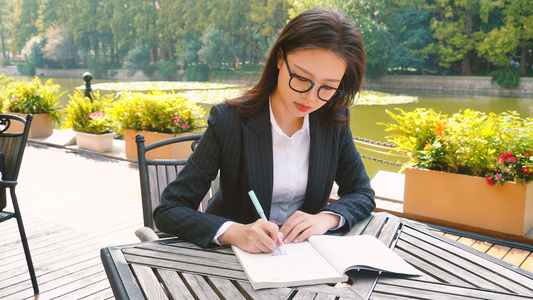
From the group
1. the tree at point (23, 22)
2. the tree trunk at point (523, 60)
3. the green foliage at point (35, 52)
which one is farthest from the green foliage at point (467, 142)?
the tree at point (23, 22)

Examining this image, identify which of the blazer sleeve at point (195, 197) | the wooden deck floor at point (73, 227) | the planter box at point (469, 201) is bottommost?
the wooden deck floor at point (73, 227)

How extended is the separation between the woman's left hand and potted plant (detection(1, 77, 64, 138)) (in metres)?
5.75

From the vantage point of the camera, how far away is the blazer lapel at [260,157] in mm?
1313

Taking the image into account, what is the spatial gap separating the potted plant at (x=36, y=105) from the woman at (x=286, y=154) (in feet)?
18.0

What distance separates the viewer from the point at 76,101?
549 centimetres

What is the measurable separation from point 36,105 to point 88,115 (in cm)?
117

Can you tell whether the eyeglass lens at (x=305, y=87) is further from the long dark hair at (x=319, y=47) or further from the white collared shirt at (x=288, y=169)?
the white collared shirt at (x=288, y=169)

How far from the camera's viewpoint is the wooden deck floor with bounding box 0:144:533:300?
2188mm

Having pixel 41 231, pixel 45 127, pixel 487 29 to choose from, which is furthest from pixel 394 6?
pixel 41 231

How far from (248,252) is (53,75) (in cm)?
4099

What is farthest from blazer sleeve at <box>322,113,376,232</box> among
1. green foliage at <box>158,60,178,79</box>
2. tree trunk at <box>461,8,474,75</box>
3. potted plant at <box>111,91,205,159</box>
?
green foliage at <box>158,60,178,79</box>

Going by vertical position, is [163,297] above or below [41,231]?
above

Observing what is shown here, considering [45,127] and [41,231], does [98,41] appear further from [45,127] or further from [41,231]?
[41,231]

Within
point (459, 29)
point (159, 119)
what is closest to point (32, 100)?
point (159, 119)
